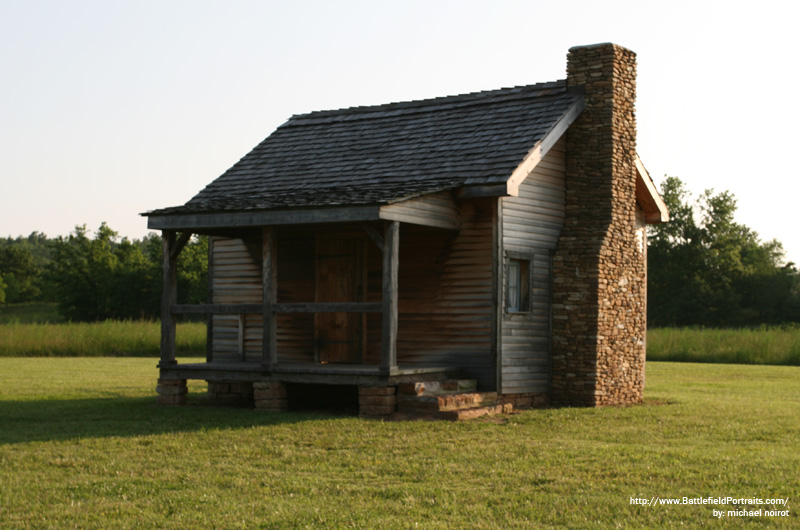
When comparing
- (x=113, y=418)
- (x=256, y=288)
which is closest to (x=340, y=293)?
(x=256, y=288)

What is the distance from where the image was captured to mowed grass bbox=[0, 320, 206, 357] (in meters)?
37.9

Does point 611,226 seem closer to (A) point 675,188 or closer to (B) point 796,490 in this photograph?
(B) point 796,490

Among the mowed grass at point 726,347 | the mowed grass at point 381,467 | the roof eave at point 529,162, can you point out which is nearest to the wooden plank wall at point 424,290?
the roof eave at point 529,162

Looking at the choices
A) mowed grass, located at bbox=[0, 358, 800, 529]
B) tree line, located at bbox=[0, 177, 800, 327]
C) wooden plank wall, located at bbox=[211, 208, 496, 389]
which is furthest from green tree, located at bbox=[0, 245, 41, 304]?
mowed grass, located at bbox=[0, 358, 800, 529]

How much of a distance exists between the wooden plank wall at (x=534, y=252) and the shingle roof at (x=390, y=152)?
2.70ft

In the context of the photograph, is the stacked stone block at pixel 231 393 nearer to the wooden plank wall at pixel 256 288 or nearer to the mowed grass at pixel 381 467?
the wooden plank wall at pixel 256 288

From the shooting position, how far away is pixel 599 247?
61.7 ft

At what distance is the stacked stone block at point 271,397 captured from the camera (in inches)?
675

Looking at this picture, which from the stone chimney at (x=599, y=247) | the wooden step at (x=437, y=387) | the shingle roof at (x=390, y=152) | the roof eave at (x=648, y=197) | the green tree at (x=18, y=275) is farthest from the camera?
the green tree at (x=18, y=275)

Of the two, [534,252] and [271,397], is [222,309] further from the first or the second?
[534,252]

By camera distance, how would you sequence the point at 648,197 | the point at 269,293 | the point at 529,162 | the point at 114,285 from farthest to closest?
the point at 114,285 < the point at 648,197 < the point at 529,162 < the point at 269,293

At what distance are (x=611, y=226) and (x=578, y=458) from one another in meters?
8.22

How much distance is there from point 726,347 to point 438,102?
71.8 feet

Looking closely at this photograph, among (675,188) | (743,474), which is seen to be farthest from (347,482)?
(675,188)
